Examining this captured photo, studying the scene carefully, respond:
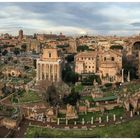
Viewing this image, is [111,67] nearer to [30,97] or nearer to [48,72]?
[48,72]

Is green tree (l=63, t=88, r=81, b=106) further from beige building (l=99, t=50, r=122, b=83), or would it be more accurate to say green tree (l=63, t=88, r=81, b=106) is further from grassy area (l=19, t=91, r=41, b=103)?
beige building (l=99, t=50, r=122, b=83)

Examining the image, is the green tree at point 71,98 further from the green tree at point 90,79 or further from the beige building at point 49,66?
the beige building at point 49,66

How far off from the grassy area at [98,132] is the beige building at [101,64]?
21.3 ft

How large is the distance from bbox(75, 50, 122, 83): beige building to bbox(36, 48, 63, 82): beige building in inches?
44.2

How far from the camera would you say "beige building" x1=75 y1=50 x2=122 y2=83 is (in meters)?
16.0

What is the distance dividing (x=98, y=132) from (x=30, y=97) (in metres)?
4.56

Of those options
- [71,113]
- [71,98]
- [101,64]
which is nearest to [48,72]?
[101,64]

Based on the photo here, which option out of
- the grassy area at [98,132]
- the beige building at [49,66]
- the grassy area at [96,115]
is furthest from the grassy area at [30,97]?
the grassy area at [98,132]

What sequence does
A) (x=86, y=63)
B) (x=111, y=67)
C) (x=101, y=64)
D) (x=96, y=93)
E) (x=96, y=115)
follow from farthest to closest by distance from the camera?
(x=86, y=63) < (x=101, y=64) < (x=111, y=67) < (x=96, y=93) < (x=96, y=115)

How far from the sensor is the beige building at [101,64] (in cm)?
1603

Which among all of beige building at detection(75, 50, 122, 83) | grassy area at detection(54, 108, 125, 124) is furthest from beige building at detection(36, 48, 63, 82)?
grassy area at detection(54, 108, 125, 124)

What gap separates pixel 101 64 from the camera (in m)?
16.5

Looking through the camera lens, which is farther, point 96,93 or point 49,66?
point 49,66

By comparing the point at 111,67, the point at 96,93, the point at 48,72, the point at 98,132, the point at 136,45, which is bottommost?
the point at 98,132
